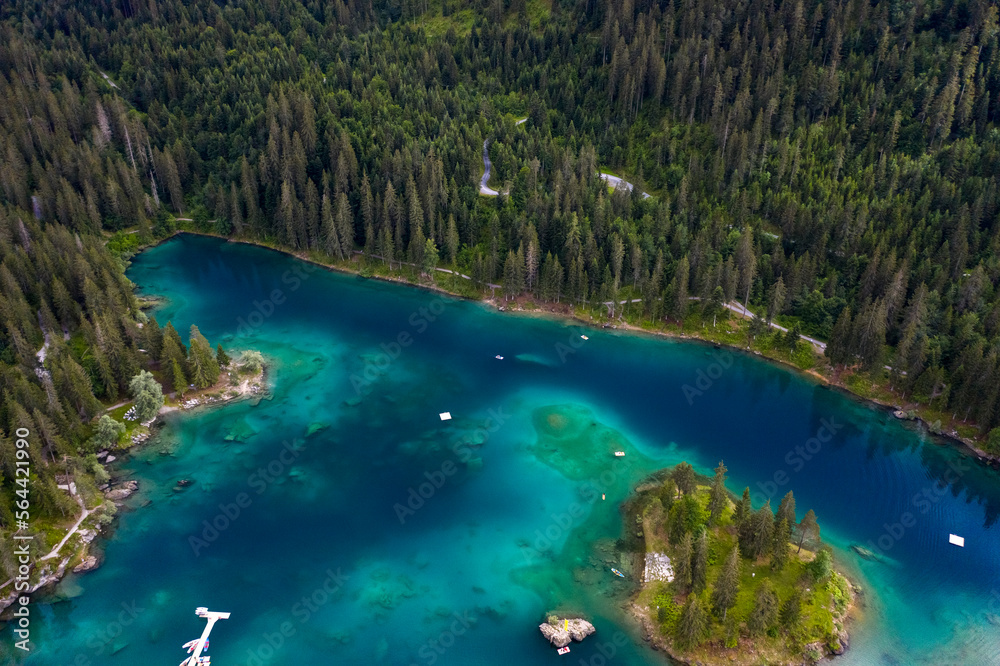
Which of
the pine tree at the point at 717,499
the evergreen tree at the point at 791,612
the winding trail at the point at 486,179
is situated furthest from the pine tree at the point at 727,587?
the winding trail at the point at 486,179

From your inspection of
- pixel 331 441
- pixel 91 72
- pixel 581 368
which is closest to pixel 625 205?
pixel 581 368

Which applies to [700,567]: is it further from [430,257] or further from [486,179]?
[486,179]

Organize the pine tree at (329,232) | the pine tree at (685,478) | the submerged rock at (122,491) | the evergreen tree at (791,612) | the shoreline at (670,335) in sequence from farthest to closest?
A: the pine tree at (329,232)
the shoreline at (670,335)
the submerged rock at (122,491)
the pine tree at (685,478)
the evergreen tree at (791,612)

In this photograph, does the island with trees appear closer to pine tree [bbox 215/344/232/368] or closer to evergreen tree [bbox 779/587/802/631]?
pine tree [bbox 215/344/232/368]

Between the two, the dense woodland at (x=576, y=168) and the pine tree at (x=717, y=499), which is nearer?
the pine tree at (x=717, y=499)

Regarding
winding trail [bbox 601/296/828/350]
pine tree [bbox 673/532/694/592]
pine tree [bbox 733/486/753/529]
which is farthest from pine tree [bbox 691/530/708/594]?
winding trail [bbox 601/296/828/350]

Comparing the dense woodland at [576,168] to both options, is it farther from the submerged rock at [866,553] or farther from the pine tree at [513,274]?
the submerged rock at [866,553]
